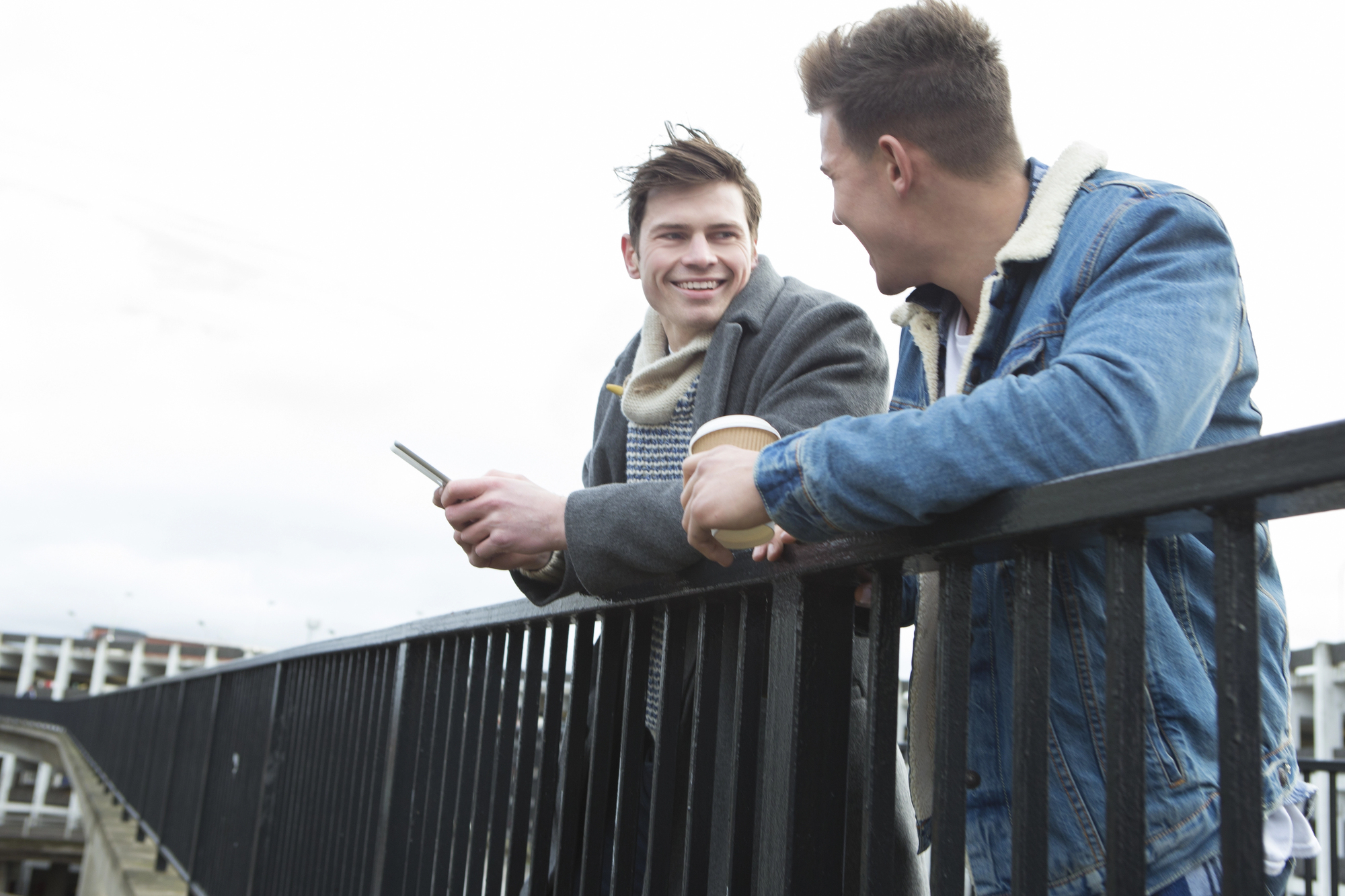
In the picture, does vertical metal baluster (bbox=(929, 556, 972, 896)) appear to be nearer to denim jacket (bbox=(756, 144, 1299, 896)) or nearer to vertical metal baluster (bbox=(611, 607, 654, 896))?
denim jacket (bbox=(756, 144, 1299, 896))

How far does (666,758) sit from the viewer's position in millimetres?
1576

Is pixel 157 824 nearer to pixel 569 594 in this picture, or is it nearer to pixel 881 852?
pixel 569 594

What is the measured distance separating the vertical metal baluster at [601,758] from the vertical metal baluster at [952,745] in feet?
2.82

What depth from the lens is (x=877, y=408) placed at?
79.0 inches

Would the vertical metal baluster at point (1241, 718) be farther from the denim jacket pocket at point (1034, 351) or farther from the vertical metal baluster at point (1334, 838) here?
the vertical metal baluster at point (1334, 838)

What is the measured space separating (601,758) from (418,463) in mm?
625

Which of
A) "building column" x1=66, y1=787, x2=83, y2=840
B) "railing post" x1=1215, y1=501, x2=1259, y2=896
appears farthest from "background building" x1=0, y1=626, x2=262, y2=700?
"railing post" x1=1215, y1=501, x2=1259, y2=896

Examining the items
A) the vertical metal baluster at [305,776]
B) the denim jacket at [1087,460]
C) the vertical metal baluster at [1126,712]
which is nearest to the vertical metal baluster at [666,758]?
the denim jacket at [1087,460]

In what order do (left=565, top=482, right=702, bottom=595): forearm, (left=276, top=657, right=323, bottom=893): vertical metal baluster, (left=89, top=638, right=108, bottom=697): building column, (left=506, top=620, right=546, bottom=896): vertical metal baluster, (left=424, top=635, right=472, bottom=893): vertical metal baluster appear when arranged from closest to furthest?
(left=565, top=482, right=702, bottom=595): forearm
(left=506, top=620, right=546, bottom=896): vertical metal baluster
(left=424, top=635, right=472, bottom=893): vertical metal baluster
(left=276, top=657, right=323, bottom=893): vertical metal baluster
(left=89, top=638, right=108, bottom=697): building column

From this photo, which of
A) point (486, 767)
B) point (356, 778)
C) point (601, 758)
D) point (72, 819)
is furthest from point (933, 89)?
point (72, 819)

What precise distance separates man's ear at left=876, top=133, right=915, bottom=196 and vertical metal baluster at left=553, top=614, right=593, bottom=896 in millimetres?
943

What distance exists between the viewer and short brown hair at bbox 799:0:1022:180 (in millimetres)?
1452

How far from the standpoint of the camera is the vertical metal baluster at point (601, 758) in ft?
5.82

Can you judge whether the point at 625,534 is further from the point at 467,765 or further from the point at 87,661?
the point at 87,661
